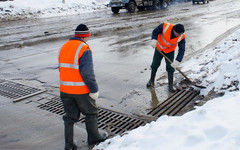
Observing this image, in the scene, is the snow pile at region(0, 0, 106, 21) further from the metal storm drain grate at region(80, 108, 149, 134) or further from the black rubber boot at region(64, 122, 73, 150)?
the black rubber boot at region(64, 122, 73, 150)

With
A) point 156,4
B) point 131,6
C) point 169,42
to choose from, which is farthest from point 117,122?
point 156,4

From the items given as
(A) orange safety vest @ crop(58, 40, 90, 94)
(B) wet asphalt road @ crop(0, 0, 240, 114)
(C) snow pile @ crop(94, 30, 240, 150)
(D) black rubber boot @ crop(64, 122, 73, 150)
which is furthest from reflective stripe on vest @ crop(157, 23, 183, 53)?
(D) black rubber boot @ crop(64, 122, 73, 150)

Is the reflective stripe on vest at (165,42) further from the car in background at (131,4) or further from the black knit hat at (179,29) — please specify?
the car in background at (131,4)

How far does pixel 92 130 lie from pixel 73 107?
0.42 m

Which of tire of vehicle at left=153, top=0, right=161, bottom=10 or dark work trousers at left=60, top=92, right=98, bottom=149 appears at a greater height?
tire of vehicle at left=153, top=0, right=161, bottom=10

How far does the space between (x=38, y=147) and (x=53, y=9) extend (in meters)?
21.7

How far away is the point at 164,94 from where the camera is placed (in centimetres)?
496

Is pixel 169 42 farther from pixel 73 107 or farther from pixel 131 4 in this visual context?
pixel 131 4

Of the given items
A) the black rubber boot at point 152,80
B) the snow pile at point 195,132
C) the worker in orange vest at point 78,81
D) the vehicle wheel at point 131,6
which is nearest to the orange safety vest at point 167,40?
the black rubber boot at point 152,80

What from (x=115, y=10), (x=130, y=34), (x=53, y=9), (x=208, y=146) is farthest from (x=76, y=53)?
(x=53, y=9)

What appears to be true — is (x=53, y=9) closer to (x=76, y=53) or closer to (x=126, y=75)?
(x=126, y=75)

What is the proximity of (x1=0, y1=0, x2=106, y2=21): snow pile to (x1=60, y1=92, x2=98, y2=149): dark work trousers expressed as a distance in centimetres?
1878

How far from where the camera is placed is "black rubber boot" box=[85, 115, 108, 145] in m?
3.24

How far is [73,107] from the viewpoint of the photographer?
10.3ft
